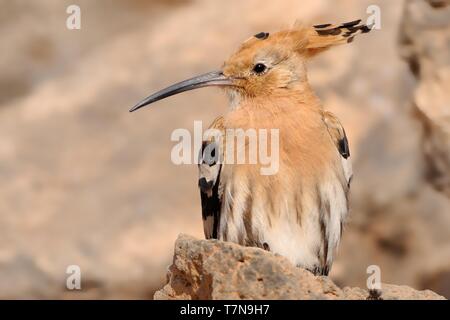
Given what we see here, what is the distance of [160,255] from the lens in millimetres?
8914

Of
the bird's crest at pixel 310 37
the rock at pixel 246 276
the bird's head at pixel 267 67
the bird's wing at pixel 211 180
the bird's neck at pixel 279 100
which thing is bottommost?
the rock at pixel 246 276

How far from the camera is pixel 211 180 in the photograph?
19.0 ft

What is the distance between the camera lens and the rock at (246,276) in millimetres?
4098

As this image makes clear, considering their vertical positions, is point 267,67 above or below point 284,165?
above

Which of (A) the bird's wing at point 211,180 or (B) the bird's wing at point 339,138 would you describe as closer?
(A) the bird's wing at point 211,180

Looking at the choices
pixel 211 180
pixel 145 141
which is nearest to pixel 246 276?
pixel 211 180

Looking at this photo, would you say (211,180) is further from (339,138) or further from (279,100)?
(339,138)

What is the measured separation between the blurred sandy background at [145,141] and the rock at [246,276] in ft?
13.2

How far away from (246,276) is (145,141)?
5470 mm

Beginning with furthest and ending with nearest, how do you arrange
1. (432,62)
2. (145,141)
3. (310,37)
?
1. (145,141)
2. (432,62)
3. (310,37)

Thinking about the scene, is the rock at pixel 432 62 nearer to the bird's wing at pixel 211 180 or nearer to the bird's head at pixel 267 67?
the bird's head at pixel 267 67

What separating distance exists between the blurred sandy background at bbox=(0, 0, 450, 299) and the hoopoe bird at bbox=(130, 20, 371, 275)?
7.80 feet

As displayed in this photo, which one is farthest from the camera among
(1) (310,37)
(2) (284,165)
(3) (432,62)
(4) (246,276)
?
(3) (432,62)

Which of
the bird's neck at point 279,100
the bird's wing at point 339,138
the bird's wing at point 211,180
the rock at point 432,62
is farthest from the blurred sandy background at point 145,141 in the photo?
the bird's wing at point 211,180
